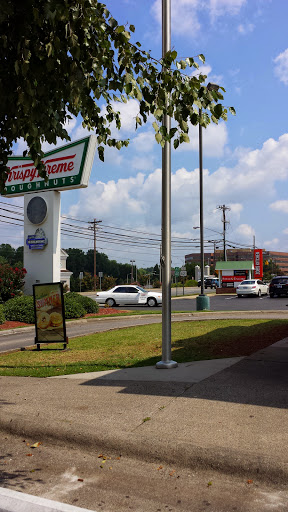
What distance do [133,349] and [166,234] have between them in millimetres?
3626

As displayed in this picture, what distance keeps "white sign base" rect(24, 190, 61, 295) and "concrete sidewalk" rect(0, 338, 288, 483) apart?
13978 millimetres

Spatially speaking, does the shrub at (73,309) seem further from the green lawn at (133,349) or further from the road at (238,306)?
the road at (238,306)

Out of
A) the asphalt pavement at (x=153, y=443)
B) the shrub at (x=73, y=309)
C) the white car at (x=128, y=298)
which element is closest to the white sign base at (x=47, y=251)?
the shrub at (x=73, y=309)

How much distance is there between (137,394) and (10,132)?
3.90m

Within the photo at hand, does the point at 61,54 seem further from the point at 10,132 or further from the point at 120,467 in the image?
the point at 120,467

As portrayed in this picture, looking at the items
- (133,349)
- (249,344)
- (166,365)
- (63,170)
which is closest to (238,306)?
(63,170)

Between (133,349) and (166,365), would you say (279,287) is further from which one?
(166,365)

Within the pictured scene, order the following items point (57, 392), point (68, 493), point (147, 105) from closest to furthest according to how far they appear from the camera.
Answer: point (68, 493) < point (147, 105) < point (57, 392)

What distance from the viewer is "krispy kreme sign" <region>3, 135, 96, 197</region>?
2053 centimetres

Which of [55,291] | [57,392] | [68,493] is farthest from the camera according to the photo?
[55,291]

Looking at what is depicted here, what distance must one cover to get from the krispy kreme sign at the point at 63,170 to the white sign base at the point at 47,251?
65cm

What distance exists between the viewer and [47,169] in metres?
21.3

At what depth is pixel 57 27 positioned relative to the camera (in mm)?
4719

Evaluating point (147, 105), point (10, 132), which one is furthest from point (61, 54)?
point (10, 132)
